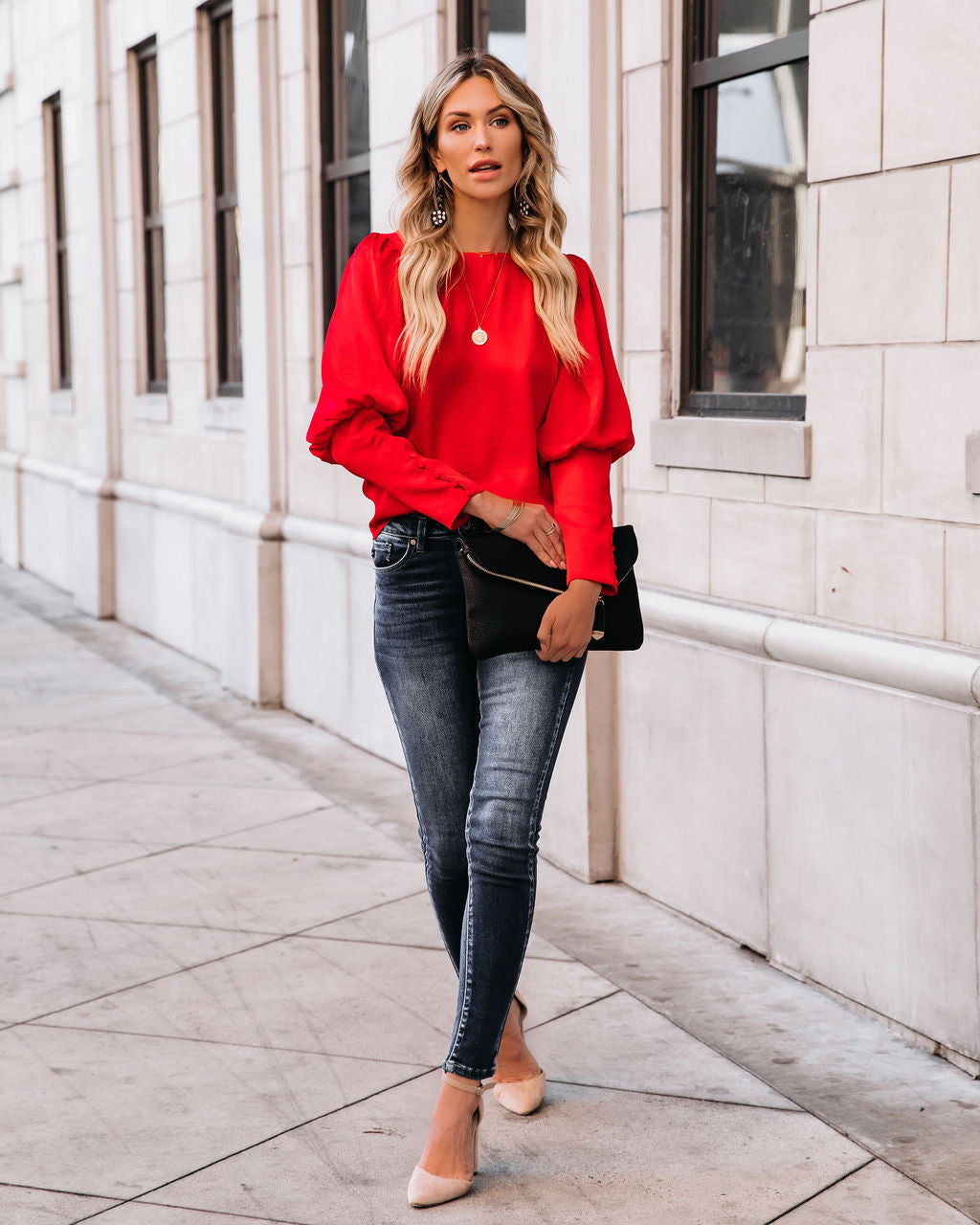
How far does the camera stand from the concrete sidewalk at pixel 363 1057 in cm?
332

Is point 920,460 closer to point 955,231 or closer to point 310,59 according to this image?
point 955,231

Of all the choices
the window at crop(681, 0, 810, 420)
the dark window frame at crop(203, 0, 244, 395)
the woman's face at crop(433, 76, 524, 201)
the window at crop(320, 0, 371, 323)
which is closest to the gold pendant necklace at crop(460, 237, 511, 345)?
the woman's face at crop(433, 76, 524, 201)

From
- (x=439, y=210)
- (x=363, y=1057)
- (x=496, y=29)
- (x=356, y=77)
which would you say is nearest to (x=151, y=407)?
(x=356, y=77)

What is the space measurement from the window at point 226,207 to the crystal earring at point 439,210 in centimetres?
670

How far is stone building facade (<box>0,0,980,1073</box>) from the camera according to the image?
3961 mm

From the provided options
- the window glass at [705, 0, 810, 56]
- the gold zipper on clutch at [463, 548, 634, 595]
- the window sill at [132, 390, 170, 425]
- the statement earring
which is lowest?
the gold zipper on clutch at [463, 548, 634, 595]

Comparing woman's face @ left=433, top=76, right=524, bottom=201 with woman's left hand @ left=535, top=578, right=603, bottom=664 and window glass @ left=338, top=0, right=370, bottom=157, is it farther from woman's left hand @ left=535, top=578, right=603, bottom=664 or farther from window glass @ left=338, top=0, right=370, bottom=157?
window glass @ left=338, top=0, right=370, bottom=157

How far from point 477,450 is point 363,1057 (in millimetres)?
1637

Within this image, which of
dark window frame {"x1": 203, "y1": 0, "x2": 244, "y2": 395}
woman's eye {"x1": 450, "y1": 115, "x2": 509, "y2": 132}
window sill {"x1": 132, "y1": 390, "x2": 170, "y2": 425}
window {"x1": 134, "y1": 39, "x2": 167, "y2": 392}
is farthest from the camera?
window {"x1": 134, "y1": 39, "x2": 167, "y2": 392}

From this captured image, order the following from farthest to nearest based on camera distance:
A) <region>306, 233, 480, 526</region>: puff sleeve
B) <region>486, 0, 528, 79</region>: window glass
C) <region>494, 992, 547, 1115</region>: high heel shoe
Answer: <region>486, 0, 528, 79</region>: window glass
<region>494, 992, 547, 1115</region>: high heel shoe
<region>306, 233, 480, 526</region>: puff sleeve

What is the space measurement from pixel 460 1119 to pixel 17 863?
3031 mm

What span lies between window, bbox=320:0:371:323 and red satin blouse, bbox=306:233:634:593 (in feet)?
15.6

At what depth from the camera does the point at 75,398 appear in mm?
13672

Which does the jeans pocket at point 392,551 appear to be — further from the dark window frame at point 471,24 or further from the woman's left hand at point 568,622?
the dark window frame at point 471,24
